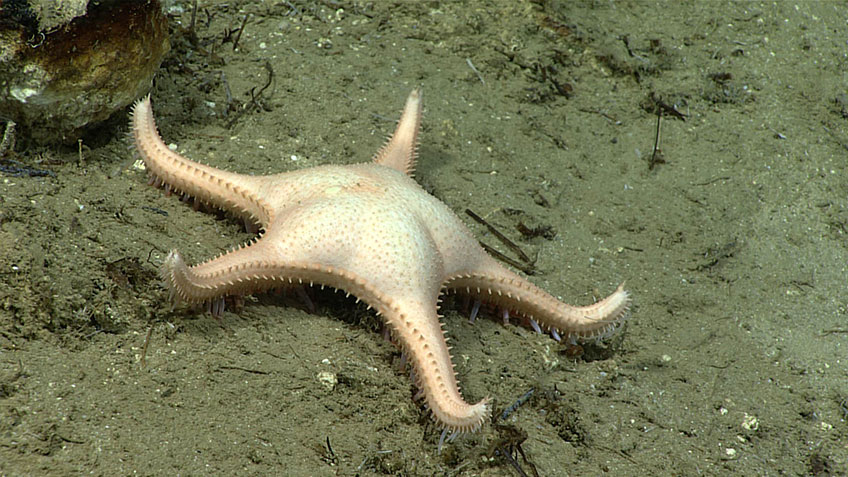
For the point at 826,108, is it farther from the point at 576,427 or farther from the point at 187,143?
the point at 187,143

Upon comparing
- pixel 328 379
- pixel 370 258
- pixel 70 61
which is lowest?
pixel 328 379

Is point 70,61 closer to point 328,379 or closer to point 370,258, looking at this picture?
point 370,258

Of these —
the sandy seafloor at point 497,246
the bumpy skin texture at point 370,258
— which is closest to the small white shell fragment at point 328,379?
the sandy seafloor at point 497,246

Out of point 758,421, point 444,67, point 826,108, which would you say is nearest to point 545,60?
point 444,67

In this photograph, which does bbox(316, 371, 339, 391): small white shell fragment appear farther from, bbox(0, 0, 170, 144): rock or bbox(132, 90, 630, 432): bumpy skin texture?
bbox(0, 0, 170, 144): rock

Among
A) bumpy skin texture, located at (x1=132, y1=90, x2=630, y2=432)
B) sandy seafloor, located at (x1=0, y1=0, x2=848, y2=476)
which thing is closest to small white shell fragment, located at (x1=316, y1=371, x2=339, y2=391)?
sandy seafloor, located at (x1=0, y1=0, x2=848, y2=476)

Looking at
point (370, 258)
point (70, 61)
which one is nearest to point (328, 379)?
point (370, 258)
